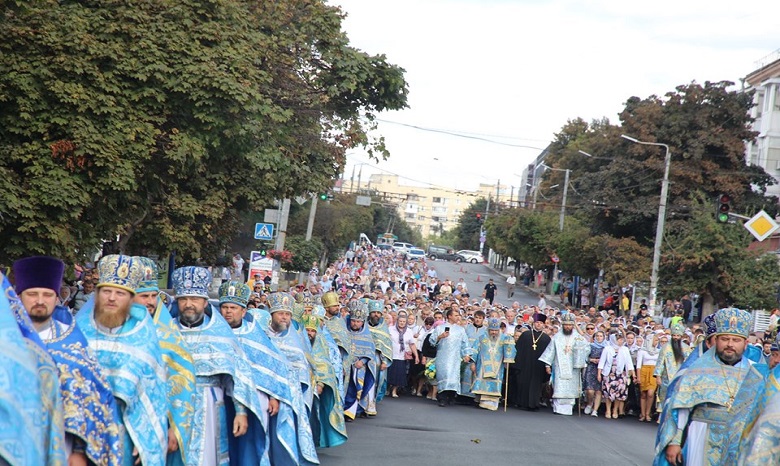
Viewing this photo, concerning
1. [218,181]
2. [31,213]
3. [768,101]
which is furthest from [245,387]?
[768,101]

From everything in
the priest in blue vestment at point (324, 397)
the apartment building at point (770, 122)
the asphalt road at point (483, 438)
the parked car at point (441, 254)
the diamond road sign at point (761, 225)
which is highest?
the apartment building at point (770, 122)

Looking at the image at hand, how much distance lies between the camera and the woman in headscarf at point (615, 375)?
2208 centimetres

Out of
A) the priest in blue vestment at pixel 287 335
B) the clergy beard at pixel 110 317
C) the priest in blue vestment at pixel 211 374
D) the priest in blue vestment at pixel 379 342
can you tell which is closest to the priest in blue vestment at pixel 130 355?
the clergy beard at pixel 110 317

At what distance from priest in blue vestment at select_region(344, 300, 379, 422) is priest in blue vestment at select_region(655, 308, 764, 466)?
Answer: 8.26 meters

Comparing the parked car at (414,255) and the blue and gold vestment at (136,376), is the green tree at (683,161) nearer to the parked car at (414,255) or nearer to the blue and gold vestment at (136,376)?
the blue and gold vestment at (136,376)

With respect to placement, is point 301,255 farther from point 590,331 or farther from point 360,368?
point 360,368

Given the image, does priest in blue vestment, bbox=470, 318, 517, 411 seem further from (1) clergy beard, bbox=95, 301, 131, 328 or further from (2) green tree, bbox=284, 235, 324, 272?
(2) green tree, bbox=284, 235, 324, 272

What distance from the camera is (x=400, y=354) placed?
75.1ft

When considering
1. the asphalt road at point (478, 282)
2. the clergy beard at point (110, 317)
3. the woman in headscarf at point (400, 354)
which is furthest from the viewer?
the asphalt road at point (478, 282)

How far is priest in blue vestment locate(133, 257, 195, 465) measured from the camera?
7.96 metres

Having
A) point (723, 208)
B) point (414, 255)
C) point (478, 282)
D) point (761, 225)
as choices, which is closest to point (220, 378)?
point (723, 208)

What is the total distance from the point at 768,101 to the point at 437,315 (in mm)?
39561

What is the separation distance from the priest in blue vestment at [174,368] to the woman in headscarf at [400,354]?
14646 mm

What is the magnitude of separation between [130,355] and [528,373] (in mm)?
15970
